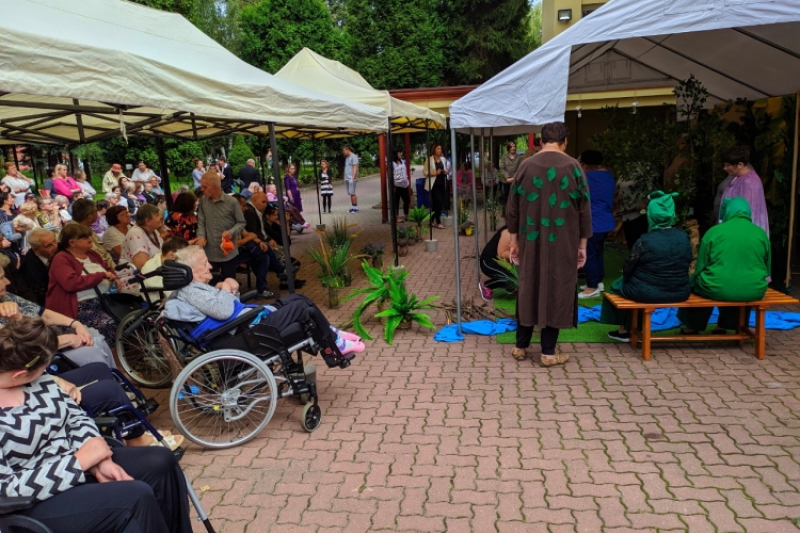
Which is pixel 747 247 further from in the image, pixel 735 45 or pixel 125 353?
pixel 125 353

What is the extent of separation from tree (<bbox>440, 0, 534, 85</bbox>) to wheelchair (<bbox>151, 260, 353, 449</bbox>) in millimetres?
20987

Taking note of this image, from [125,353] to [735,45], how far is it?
7292 mm

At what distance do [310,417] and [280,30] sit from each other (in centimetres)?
2439

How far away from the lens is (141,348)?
452 centimetres

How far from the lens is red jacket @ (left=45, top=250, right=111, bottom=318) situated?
4.04 m

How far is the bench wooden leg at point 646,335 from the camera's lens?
4.43 m

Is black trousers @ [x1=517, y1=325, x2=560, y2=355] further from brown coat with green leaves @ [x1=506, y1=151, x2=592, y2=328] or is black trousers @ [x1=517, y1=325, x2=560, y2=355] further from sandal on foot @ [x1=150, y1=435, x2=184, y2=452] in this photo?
sandal on foot @ [x1=150, y1=435, x2=184, y2=452]

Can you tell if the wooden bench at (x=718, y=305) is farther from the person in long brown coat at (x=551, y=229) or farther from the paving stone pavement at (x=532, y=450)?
the person in long brown coat at (x=551, y=229)

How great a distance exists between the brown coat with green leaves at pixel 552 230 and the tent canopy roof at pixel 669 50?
448mm

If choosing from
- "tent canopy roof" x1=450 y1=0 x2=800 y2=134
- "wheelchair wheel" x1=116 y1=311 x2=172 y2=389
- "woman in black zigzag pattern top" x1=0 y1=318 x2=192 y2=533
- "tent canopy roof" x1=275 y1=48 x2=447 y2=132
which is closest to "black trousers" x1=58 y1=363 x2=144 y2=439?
"woman in black zigzag pattern top" x1=0 y1=318 x2=192 y2=533

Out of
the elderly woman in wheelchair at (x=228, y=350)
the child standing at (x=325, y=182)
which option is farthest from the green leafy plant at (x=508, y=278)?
the child standing at (x=325, y=182)

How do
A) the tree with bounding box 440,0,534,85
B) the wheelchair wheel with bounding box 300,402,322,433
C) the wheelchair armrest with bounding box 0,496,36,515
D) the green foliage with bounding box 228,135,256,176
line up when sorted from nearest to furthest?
the wheelchair armrest with bounding box 0,496,36,515 < the wheelchair wheel with bounding box 300,402,322,433 < the green foliage with bounding box 228,135,256,176 < the tree with bounding box 440,0,534,85

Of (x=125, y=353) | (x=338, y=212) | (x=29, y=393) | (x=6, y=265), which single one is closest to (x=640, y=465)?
(x=29, y=393)

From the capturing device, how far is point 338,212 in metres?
16.8
